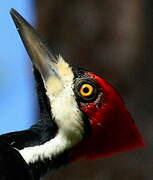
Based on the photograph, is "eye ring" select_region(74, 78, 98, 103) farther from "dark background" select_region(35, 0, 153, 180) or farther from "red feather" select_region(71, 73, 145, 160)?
"dark background" select_region(35, 0, 153, 180)

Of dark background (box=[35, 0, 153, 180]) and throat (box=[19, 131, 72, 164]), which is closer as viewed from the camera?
throat (box=[19, 131, 72, 164])

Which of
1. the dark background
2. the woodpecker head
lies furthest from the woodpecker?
the dark background

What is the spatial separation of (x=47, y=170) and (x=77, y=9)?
38.1 inches

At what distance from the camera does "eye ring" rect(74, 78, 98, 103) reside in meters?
19.2

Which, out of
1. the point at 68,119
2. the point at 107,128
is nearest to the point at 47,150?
the point at 68,119

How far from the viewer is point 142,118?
19.3m

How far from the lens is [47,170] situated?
19125mm

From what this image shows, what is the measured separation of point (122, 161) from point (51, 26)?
868 mm

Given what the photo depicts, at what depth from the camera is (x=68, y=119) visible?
758 inches

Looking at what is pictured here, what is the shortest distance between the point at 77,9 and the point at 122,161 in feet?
2.83

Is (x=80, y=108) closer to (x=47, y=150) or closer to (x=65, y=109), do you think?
(x=65, y=109)

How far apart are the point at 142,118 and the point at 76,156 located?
0.40 m

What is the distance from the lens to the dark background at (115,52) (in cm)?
1930

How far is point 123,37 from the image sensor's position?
19.5m
